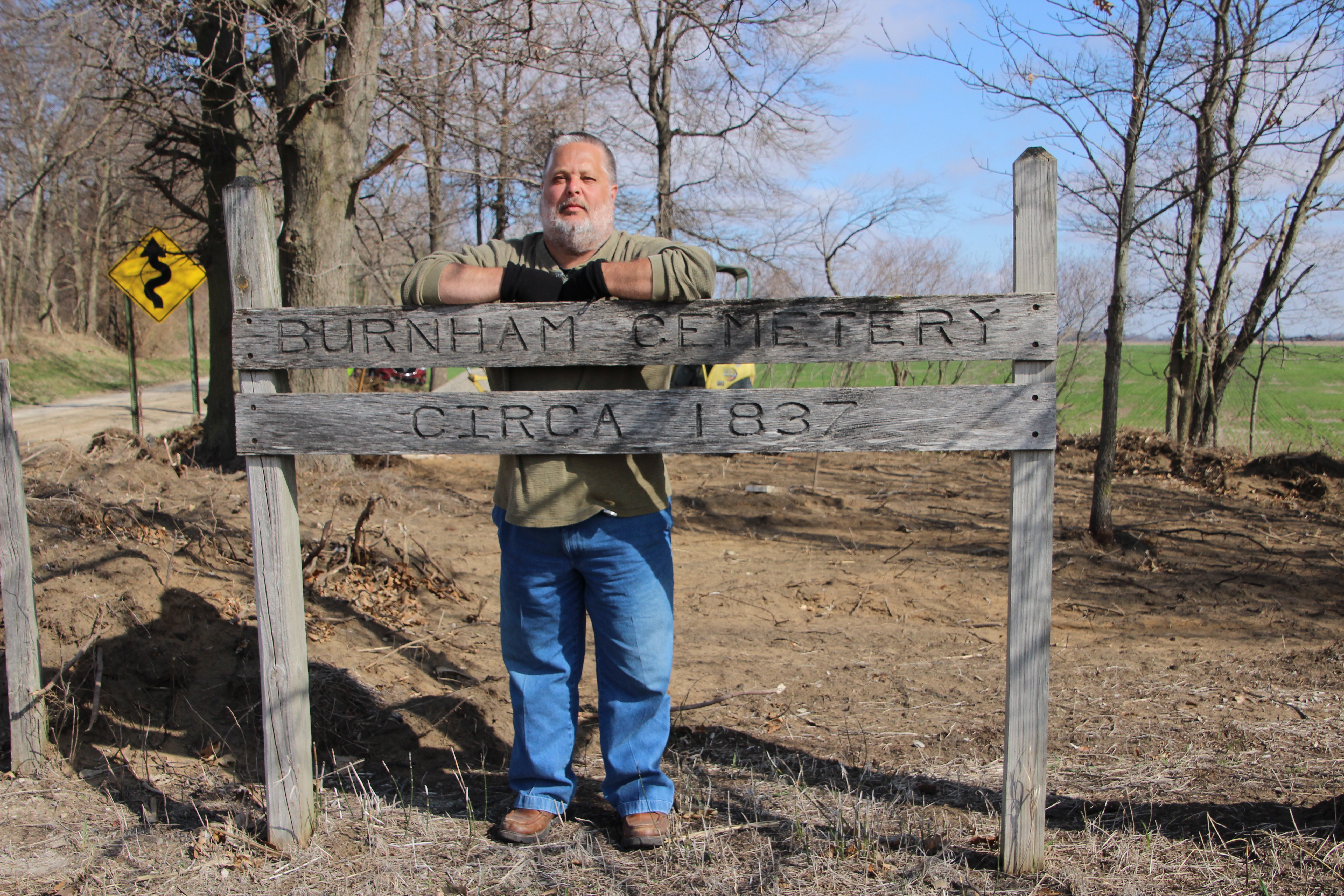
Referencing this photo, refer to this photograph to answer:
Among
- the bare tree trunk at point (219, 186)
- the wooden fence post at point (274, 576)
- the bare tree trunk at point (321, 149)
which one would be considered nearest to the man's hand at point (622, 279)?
the wooden fence post at point (274, 576)

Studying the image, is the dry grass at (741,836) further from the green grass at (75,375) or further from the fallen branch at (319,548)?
the green grass at (75,375)

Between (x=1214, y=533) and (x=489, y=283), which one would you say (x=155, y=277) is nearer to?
(x=489, y=283)

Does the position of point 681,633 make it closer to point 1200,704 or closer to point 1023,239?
point 1200,704

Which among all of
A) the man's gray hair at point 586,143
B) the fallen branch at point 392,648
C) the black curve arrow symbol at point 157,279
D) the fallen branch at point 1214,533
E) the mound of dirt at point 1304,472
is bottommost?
the fallen branch at point 392,648

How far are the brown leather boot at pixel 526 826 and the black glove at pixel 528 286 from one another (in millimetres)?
1629

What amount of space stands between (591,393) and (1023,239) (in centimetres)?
132

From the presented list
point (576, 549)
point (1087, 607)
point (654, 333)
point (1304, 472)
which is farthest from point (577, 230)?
point (1304, 472)

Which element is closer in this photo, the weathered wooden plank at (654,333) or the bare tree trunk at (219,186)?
Result: the weathered wooden plank at (654,333)

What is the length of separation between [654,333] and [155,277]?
12516 millimetres

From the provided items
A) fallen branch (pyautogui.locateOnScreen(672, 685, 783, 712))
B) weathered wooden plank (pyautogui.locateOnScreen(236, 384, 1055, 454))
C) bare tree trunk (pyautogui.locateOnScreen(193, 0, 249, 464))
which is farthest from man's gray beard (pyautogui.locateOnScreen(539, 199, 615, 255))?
bare tree trunk (pyautogui.locateOnScreen(193, 0, 249, 464))

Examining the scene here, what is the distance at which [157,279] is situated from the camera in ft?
42.0

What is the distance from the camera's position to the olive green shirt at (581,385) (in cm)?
274

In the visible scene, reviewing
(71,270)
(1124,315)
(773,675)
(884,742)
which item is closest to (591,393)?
(884,742)

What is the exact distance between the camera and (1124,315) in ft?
23.6
